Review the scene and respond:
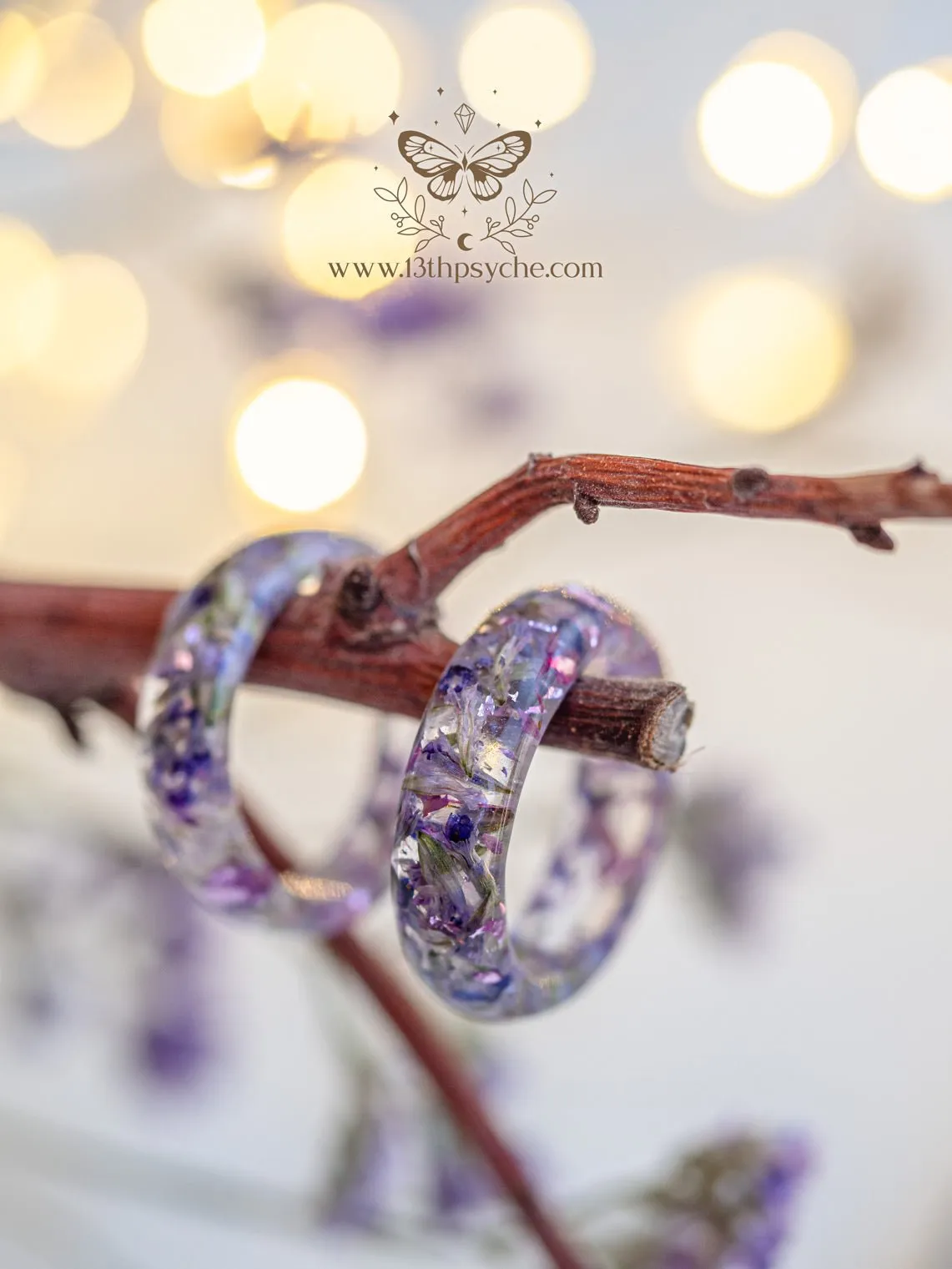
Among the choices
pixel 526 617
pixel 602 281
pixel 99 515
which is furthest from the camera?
pixel 99 515

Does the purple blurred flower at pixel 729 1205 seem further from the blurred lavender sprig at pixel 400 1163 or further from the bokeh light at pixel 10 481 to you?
the bokeh light at pixel 10 481

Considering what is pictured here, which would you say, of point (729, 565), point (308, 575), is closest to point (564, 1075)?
point (729, 565)

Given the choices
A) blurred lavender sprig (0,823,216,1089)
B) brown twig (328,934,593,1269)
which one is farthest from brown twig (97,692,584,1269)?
blurred lavender sprig (0,823,216,1089)

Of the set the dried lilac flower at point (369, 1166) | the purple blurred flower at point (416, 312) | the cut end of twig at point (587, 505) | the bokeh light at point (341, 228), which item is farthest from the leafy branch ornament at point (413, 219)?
the dried lilac flower at point (369, 1166)

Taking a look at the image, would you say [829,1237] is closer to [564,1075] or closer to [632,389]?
[564,1075]

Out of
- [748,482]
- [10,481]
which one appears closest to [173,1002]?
[10,481]

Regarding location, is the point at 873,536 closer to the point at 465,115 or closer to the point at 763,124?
the point at 465,115
